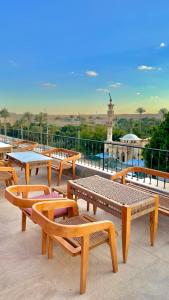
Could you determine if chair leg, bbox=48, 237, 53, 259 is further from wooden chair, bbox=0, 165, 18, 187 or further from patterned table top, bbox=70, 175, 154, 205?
wooden chair, bbox=0, 165, 18, 187

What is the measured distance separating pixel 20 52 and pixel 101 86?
515 inches

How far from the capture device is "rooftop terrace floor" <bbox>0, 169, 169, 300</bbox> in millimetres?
1691

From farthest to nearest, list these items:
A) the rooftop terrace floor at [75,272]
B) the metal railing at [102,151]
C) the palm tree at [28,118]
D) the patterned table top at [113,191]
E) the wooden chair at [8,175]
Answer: the palm tree at [28,118]
the metal railing at [102,151]
the wooden chair at [8,175]
the patterned table top at [113,191]
the rooftop terrace floor at [75,272]

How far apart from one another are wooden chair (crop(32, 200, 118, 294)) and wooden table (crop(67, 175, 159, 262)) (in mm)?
230

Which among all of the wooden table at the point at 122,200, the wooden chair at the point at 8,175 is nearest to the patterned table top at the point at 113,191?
the wooden table at the point at 122,200

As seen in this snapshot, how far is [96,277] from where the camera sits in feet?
6.10

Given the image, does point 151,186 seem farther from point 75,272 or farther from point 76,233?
point 76,233

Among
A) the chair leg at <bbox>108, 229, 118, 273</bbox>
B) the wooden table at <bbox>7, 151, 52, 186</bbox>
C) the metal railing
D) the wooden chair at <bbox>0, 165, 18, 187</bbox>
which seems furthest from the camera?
the metal railing

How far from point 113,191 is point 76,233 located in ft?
2.99

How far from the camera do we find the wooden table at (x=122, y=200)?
204 centimetres

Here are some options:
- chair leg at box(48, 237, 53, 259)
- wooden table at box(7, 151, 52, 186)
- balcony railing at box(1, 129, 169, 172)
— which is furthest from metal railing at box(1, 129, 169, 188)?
chair leg at box(48, 237, 53, 259)

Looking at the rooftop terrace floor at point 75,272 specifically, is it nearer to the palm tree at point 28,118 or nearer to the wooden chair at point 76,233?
the wooden chair at point 76,233

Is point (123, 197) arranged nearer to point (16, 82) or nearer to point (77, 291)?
point (77, 291)

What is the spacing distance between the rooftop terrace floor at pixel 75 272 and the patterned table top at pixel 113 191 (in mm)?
520
